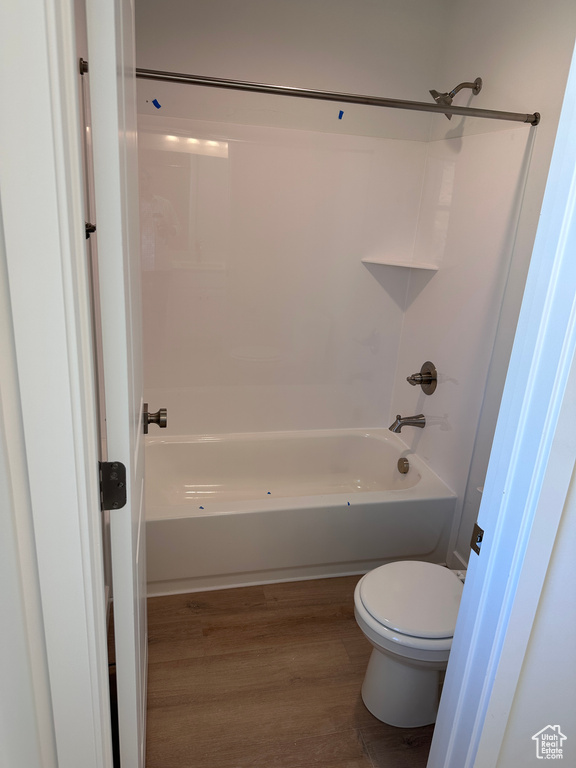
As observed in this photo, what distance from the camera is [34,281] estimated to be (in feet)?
2.15

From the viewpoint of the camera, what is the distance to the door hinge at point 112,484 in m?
0.87

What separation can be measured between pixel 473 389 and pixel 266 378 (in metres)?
1.08

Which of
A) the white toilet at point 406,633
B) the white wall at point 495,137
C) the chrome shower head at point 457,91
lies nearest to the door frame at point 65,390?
the white toilet at point 406,633

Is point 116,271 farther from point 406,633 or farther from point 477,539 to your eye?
point 406,633

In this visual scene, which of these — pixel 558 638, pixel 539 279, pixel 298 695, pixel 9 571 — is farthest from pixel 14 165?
pixel 298 695

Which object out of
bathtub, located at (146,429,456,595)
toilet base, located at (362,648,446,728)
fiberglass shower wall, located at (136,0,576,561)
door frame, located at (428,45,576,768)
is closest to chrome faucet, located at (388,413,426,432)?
fiberglass shower wall, located at (136,0,576,561)

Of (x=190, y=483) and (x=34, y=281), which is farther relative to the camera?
(x=190, y=483)

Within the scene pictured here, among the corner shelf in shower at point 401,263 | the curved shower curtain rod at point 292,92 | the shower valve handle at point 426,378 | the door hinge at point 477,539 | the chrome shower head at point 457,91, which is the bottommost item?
the shower valve handle at point 426,378

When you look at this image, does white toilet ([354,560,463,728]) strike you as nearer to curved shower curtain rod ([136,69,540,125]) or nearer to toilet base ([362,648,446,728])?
toilet base ([362,648,446,728])

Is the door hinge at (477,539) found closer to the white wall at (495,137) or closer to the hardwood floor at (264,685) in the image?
the hardwood floor at (264,685)

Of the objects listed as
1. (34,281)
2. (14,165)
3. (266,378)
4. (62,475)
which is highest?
(14,165)

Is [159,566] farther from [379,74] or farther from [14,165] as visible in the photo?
[379,74]

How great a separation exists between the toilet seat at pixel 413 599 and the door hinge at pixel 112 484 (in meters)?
1.01

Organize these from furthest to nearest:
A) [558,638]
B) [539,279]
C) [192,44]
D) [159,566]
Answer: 1. [192,44]
2. [159,566]
3. [558,638]
4. [539,279]
